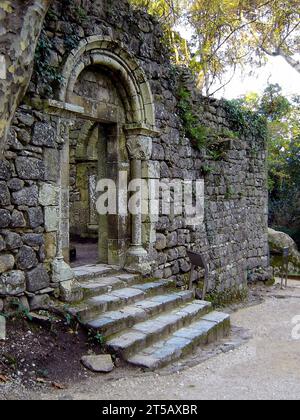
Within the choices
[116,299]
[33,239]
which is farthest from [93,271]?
[33,239]

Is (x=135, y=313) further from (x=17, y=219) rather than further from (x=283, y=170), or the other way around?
(x=283, y=170)

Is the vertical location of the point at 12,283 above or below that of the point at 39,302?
above

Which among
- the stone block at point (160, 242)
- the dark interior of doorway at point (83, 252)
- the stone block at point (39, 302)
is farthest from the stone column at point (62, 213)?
the stone block at point (160, 242)

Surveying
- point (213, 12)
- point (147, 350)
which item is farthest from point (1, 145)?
point (213, 12)

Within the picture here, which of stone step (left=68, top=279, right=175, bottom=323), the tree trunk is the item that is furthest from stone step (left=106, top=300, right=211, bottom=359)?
the tree trunk

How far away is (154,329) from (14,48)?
2987 millimetres

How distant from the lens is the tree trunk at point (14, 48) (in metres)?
2.75

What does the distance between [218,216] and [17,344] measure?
4.92 metres

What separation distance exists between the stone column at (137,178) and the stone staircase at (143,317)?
0.63 ft

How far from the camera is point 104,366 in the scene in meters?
3.74

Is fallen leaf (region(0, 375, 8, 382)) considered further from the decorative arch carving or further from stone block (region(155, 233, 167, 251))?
stone block (region(155, 233, 167, 251))

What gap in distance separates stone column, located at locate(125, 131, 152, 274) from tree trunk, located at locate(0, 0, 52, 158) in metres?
2.89

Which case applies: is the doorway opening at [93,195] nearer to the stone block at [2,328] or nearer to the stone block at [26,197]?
the stone block at [26,197]

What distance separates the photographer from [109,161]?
5.80 metres
